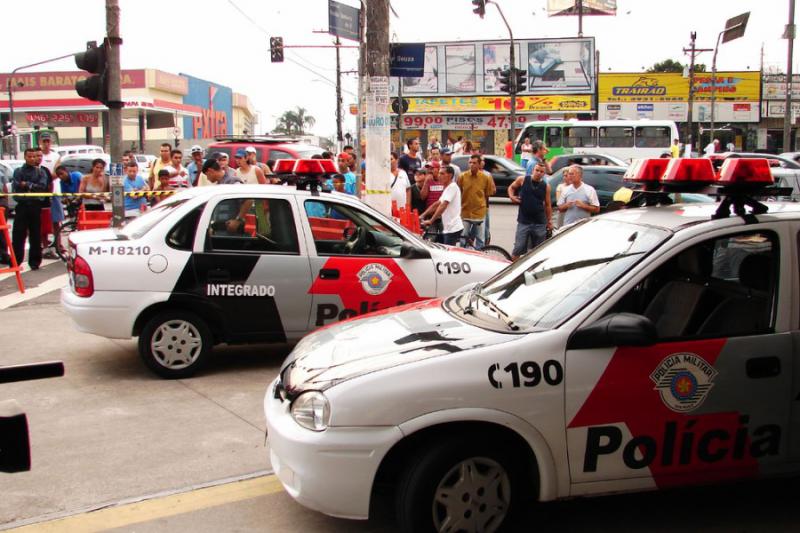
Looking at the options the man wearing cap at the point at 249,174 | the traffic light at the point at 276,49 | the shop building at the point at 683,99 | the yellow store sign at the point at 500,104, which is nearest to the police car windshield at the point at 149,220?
the man wearing cap at the point at 249,174

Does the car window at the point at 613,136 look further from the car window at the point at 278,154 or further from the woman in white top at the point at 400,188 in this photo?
the woman in white top at the point at 400,188

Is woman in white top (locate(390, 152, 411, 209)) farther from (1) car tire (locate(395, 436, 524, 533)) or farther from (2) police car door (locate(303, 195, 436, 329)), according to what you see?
(1) car tire (locate(395, 436, 524, 533))

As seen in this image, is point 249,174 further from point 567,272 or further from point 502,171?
point 502,171

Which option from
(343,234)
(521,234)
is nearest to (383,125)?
(521,234)

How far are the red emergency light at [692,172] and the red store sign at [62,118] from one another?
61.7m

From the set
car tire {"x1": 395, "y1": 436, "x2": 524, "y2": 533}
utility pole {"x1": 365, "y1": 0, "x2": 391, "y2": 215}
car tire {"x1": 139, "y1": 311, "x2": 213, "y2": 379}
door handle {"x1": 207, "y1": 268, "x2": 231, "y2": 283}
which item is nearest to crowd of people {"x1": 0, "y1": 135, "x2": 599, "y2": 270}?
utility pole {"x1": 365, "y1": 0, "x2": 391, "y2": 215}

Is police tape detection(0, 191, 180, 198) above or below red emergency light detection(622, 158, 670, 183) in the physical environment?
below

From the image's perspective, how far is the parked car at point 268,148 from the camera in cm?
2061

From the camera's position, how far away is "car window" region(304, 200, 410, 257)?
7531 millimetres

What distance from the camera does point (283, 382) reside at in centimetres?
434

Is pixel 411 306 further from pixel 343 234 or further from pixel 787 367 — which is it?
pixel 343 234

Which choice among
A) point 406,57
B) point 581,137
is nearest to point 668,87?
point 581,137

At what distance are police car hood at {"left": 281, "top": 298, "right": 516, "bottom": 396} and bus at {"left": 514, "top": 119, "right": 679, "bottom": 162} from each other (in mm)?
34015

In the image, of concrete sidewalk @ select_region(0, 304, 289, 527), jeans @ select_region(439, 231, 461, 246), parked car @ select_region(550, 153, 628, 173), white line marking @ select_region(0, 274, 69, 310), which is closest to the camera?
concrete sidewalk @ select_region(0, 304, 289, 527)
